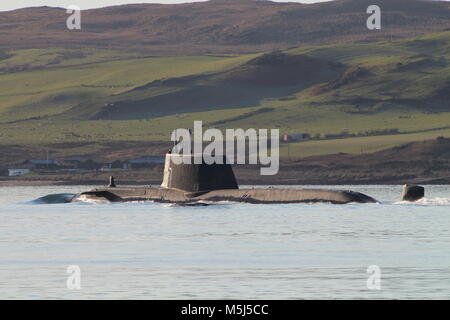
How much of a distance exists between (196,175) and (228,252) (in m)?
25.7

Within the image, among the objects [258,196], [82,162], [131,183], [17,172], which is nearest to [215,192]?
[258,196]

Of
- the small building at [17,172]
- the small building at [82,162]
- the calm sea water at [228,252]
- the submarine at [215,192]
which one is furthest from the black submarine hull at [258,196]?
the small building at [82,162]

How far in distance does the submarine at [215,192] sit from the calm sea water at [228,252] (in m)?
0.74

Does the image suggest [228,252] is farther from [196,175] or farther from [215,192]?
[215,192]

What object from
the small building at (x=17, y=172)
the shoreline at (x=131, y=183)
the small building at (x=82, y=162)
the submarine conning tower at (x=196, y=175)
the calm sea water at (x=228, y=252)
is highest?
the small building at (x=82, y=162)

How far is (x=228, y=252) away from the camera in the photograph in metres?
45.1

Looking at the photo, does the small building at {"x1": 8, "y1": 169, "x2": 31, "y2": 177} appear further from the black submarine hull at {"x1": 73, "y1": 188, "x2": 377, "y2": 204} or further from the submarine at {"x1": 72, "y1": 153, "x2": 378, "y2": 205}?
the submarine at {"x1": 72, "y1": 153, "x2": 378, "y2": 205}

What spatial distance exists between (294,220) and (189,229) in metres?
Result: 8.09

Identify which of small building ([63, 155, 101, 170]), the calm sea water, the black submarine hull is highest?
small building ([63, 155, 101, 170])

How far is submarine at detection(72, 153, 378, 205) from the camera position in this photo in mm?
70438

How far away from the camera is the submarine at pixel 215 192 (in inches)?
2773

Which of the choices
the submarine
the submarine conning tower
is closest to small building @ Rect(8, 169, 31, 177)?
the submarine

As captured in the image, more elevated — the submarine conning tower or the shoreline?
the shoreline

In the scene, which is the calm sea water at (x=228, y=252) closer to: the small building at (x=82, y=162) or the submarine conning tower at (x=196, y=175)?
the submarine conning tower at (x=196, y=175)
